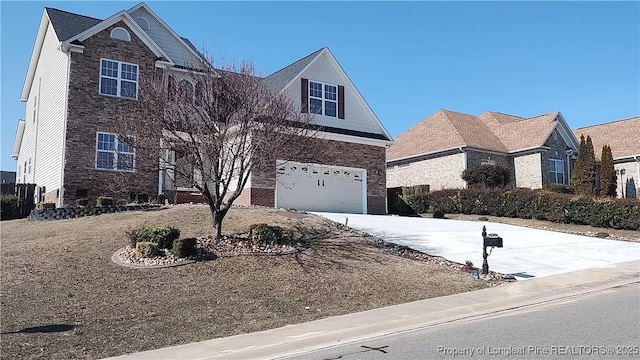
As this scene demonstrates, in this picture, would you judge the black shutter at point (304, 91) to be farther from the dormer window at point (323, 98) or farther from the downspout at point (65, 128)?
the downspout at point (65, 128)

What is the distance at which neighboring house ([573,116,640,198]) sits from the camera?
35.9 metres

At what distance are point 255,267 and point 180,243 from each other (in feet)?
6.49

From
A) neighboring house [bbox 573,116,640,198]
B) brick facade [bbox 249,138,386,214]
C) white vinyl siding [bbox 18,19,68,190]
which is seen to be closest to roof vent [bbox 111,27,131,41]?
white vinyl siding [bbox 18,19,68,190]

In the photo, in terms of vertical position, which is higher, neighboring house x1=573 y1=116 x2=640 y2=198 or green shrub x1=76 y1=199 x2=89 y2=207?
neighboring house x1=573 y1=116 x2=640 y2=198

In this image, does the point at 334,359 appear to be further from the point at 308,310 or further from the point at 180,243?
the point at 180,243

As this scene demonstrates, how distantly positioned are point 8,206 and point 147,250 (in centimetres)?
1287

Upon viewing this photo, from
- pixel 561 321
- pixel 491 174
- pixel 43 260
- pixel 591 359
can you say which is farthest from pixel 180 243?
pixel 491 174

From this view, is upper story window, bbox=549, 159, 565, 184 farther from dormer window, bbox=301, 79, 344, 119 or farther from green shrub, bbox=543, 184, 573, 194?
dormer window, bbox=301, 79, 344, 119

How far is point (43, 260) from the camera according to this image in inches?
505

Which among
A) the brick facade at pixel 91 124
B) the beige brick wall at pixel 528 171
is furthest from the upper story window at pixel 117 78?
the beige brick wall at pixel 528 171

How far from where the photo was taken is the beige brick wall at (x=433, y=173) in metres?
33.9

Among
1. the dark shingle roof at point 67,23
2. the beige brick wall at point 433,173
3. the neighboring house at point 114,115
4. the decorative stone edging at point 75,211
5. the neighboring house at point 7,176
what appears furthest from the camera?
the neighboring house at point 7,176

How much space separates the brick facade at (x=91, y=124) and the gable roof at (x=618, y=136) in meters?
31.5

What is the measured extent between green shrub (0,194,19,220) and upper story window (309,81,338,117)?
44.8 feet
